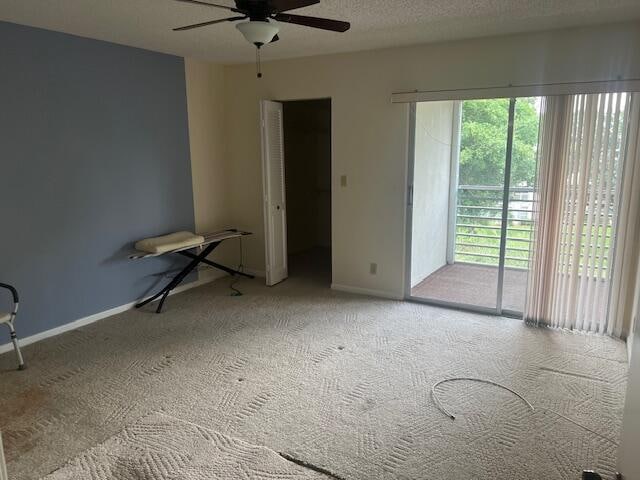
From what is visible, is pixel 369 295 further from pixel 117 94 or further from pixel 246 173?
pixel 117 94

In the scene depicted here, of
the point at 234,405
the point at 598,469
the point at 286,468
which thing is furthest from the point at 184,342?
the point at 598,469

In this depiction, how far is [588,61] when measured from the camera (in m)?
3.42

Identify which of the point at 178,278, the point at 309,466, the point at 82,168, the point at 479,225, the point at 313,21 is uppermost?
the point at 313,21

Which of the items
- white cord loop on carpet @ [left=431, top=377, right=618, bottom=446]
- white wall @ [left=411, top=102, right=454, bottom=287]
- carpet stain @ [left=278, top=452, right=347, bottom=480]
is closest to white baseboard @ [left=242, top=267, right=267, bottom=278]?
white wall @ [left=411, top=102, right=454, bottom=287]

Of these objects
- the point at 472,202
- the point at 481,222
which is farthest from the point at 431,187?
the point at 481,222

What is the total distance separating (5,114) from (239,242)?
2690 mm

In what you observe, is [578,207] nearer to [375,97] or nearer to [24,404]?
[375,97]

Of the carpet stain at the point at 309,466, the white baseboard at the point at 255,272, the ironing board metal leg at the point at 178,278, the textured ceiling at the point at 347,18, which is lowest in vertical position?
the carpet stain at the point at 309,466

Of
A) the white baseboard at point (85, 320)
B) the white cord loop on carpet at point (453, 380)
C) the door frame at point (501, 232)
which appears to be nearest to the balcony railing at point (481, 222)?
the door frame at point (501, 232)

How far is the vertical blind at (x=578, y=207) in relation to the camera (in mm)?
3426

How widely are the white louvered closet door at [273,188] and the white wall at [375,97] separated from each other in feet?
0.97

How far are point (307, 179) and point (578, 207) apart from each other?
414 centimetres

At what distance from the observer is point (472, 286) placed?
497 centimetres

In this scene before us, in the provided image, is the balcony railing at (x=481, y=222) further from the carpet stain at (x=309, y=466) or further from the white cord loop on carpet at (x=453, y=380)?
the carpet stain at (x=309, y=466)
